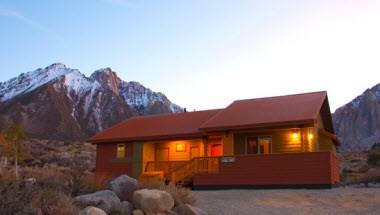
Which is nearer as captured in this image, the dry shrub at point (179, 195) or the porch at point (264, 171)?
the dry shrub at point (179, 195)

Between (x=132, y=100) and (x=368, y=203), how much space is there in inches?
5066

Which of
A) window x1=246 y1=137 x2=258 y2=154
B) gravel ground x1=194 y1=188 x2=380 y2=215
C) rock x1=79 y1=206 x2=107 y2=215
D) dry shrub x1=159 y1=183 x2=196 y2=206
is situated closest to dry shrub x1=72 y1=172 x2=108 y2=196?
dry shrub x1=159 y1=183 x2=196 y2=206

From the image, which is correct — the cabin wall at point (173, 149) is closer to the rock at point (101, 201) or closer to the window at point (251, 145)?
the window at point (251, 145)

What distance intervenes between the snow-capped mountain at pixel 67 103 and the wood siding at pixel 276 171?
70.5 m

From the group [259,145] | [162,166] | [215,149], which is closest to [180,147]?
[162,166]

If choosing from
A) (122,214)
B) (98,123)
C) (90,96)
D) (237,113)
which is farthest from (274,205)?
(90,96)

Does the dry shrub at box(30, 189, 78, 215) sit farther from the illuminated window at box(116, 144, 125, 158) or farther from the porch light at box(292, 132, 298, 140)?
the illuminated window at box(116, 144, 125, 158)

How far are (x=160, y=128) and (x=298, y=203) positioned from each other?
1466 cm

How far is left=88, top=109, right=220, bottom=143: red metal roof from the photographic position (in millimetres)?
27709

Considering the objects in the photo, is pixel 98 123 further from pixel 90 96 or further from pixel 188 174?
pixel 188 174

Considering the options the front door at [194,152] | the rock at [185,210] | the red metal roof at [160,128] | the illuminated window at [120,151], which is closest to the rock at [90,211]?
the rock at [185,210]

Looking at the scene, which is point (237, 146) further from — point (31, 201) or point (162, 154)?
point (31, 201)

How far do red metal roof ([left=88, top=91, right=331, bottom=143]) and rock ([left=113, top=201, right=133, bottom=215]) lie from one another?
12.3 metres

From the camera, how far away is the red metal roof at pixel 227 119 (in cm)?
2389
